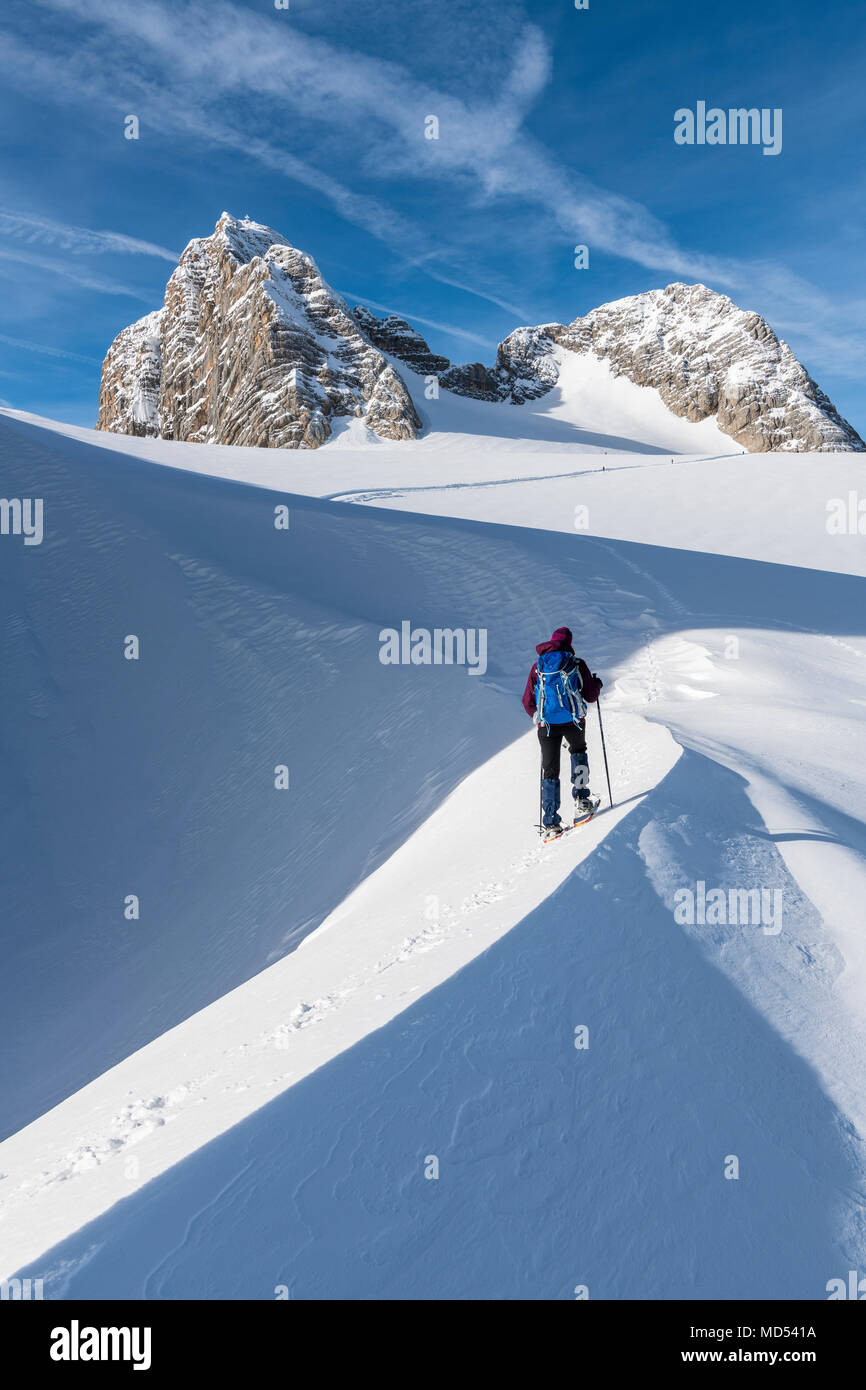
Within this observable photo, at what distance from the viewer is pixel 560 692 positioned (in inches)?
243

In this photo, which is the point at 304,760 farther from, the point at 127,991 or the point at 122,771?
the point at 127,991

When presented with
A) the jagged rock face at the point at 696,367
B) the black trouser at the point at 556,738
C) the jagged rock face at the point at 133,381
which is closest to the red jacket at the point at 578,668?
the black trouser at the point at 556,738

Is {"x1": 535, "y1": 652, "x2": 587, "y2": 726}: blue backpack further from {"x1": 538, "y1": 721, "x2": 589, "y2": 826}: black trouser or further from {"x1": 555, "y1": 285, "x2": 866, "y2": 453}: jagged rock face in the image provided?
{"x1": 555, "y1": 285, "x2": 866, "y2": 453}: jagged rock face

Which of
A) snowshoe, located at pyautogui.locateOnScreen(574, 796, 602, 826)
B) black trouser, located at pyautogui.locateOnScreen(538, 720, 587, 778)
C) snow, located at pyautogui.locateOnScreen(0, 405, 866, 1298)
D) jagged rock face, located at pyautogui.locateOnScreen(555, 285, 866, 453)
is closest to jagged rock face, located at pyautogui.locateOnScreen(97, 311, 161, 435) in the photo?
jagged rock face, located at pyautogui.locateOnScreen(555, 285, 866, 453)

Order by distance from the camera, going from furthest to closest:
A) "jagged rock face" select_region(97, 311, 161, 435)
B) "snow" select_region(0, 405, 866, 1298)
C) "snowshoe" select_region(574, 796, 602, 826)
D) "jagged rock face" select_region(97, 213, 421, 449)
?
"jagged rock face" select_region(97, 311, 161, 435) < "jagged rock face" select_region(97, 213, 421, 449) < "snowshoe" select_region(574, 796, 602, 826) < "snow" select_region(0, 405, 866, 1298)

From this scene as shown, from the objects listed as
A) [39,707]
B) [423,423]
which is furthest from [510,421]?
[39,707]

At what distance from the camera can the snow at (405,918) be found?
8.55ft

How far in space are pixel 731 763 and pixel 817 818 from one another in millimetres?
967

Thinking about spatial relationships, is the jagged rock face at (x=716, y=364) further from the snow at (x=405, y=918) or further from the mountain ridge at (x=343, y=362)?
the snow at (x=405, y=918)

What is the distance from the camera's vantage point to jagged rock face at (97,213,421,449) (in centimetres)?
6538

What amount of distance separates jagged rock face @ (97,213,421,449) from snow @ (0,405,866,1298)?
5113 cm

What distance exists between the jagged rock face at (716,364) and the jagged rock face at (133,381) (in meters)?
57.4

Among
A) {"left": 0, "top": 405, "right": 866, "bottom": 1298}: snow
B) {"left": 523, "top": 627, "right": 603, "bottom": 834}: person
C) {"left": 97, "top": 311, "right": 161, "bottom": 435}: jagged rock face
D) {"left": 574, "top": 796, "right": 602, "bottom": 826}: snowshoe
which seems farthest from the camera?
{"left": 97, "top": 311, "right": 161, "bottom": 435}: jagged rock face

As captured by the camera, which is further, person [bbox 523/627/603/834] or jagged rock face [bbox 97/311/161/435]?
jagged rock face [bbox 97/311/161/435]
